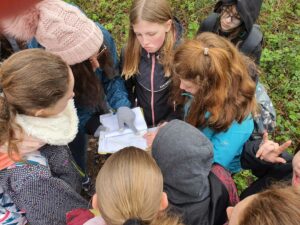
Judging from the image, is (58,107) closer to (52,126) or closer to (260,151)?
(52,126)

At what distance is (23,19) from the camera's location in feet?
6.30

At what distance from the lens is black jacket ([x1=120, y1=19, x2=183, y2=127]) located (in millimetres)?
2656

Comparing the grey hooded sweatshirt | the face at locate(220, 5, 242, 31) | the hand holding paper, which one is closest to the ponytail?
the grey hooded sweatshirt

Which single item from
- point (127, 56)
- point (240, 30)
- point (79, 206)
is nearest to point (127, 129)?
point (127, 56)

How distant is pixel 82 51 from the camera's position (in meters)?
2.24

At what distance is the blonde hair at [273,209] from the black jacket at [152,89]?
4.76 ft

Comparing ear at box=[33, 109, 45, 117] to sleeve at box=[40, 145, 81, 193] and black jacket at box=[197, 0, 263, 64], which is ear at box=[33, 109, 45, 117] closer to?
sleeve at box=[40, 145, 81, 193]

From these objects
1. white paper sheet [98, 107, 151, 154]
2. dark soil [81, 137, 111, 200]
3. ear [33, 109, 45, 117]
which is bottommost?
dark soil [81, 137, 111, 200]

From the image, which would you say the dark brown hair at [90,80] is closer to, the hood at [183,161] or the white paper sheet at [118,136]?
the white paper sheet at [118,136]

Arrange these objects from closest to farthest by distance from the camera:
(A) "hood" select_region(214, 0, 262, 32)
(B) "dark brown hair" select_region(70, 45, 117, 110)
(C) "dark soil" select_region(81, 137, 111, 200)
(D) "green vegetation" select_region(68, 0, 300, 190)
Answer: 1. (B) "dark brown hair" select_region(70, 45, 117, 110)
2. (A) "hood" select_region(214, 0, 262, 32)
3. (C) "dark soil" select_region(81, 137, 111, 200)
4. (D) "green vegetation" select_region(68, 0, 300, 190)

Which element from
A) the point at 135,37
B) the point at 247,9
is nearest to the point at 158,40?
the point at 135,37

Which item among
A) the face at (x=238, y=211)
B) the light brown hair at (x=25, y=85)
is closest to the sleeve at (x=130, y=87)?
the light brown hair at (x=25, y=85)

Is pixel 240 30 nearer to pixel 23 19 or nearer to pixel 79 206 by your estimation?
pixel 23 19

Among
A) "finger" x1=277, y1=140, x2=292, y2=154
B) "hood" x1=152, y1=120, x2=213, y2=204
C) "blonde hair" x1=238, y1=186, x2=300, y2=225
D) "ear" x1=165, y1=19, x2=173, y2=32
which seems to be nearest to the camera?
"blonde hair" x1=238, y1=186, x2=300, y2=225
